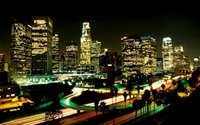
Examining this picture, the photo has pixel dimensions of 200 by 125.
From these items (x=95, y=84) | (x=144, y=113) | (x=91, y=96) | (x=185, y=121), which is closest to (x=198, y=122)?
(x=185, y=121)

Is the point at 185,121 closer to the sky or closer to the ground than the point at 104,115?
closer to the sky

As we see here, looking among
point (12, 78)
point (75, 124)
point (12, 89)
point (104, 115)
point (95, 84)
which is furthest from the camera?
point (12, 78)

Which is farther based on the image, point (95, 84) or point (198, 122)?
point (95, 84)

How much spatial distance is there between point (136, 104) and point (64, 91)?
5350 cm

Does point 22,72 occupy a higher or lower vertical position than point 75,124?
higher

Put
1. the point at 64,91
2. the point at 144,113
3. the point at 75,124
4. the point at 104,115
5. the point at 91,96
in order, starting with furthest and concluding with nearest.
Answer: the point at 64,91 → the point at 91,96 → the point at 144,113 → the point at 104,115 → the point at 75,124

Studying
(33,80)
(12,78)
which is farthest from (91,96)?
(33,80)

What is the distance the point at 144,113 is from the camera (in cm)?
5928

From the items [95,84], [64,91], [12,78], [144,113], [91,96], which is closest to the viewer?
[144,113]

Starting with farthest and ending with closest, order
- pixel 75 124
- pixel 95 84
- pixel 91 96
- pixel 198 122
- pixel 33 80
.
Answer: pixel 33 80
pixel 95 84
pixel 91 96
pixel 75 124
pixel 198 122

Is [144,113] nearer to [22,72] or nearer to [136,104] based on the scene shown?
[136,104]

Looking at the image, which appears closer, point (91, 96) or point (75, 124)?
point (75, 124)

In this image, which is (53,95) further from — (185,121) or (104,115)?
(185,121)

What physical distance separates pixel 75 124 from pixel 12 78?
11460 cm
